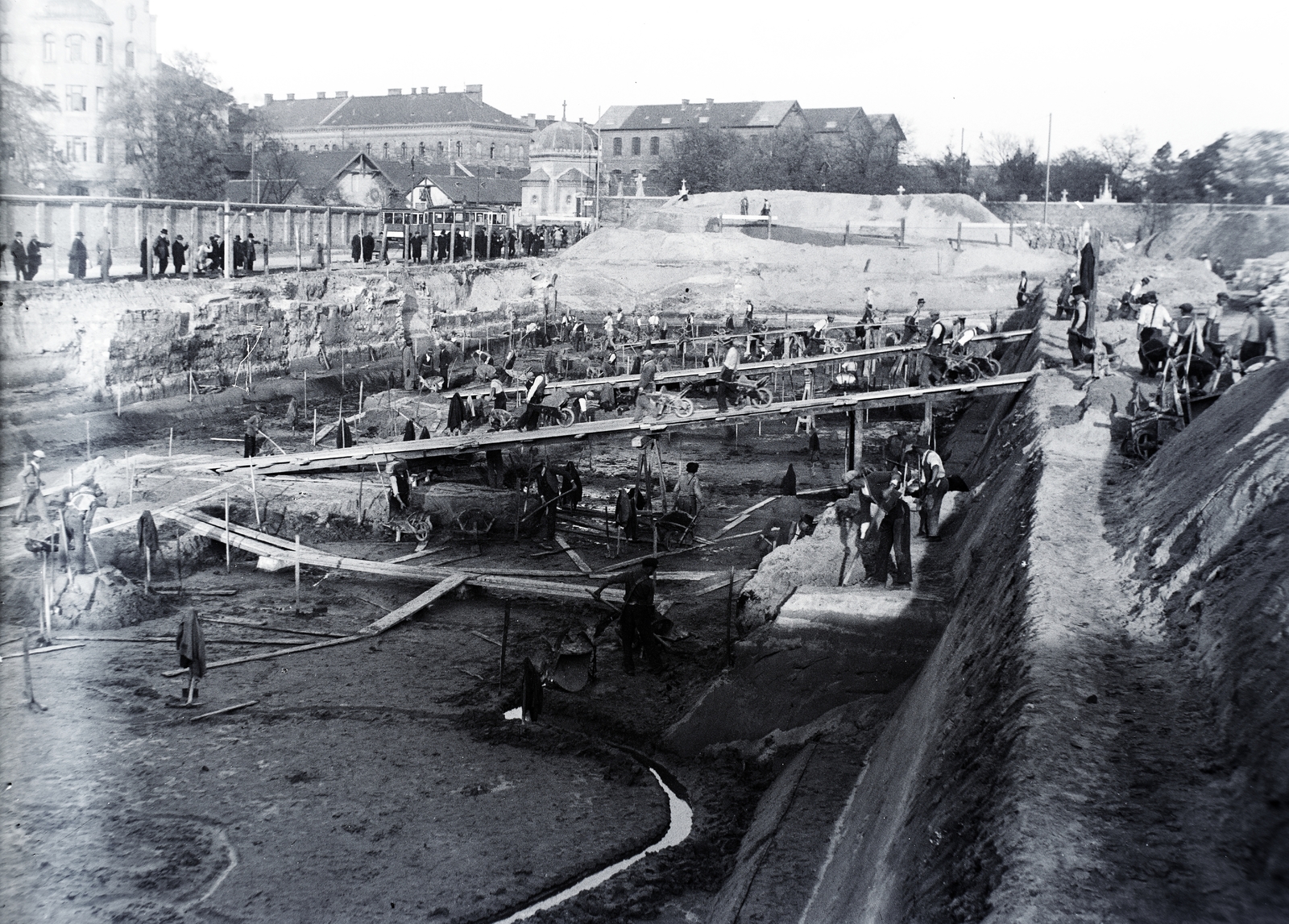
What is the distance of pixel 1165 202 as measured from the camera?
5397 cm

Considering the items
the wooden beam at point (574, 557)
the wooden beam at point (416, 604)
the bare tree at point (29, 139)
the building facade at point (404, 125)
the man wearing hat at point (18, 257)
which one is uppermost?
the building facade at point (404, 125)

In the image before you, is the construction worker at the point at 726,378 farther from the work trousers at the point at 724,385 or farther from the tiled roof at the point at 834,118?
the tiled roof at the point at 834,118

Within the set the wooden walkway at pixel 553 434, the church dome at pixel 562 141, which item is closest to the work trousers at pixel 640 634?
the wooden walkway at pixel 553 434

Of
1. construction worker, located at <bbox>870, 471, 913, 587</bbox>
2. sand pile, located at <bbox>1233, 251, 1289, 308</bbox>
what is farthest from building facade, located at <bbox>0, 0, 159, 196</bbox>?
sand pile, located at <bbox>1233, 251, 1289, 308</bbox>

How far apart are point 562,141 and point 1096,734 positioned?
80.2 meters

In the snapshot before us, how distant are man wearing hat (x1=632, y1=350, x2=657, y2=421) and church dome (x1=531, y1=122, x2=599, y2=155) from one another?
197 ft

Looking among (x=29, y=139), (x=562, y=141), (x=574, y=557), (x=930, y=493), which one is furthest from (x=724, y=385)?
(x=562, y=141)

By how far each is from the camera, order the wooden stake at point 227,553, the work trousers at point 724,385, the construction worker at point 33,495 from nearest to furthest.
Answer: the construction worker at point 33,495 < the wooden stake at point 227,553 < the work trousers at point 724,385

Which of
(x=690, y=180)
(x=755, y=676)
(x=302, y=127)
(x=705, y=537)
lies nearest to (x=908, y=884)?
(x=755, y=676)

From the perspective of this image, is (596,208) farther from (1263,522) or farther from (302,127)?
(1263,522)

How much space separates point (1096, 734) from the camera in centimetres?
662

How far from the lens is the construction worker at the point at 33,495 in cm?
1521

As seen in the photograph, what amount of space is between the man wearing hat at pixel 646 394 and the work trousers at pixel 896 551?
8.02 metres

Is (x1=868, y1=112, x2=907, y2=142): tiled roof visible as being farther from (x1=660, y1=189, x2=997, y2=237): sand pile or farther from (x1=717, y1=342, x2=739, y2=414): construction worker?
(x1=717, y1=342, x2=739, y2=414): construction worker
